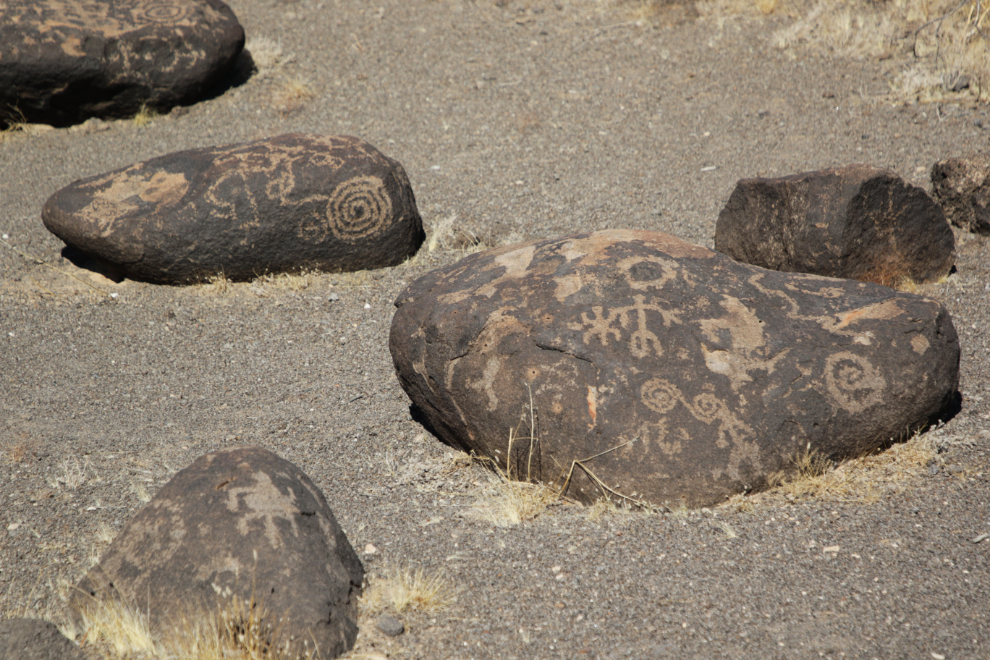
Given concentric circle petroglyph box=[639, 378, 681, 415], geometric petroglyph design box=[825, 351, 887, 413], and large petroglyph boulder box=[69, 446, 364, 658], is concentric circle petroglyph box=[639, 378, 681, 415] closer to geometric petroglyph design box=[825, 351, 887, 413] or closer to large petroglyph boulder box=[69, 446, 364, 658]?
geometric petroglyph design box=[825, 351, 887, 413]

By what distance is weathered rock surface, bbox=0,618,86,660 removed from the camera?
7.77ft

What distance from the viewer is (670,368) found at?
331 centimetres

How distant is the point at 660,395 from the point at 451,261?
3.09 m

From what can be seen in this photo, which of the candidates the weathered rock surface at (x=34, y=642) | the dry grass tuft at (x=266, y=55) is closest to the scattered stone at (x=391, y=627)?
the weathered rock surface at (x=34, y=642)

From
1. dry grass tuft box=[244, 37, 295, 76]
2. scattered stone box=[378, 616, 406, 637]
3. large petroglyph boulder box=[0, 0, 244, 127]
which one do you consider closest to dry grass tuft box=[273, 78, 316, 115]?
dry grass tuft box=[244, 37, 295, 76]

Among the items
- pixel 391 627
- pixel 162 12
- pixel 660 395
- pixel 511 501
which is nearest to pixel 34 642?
pixel 391 627

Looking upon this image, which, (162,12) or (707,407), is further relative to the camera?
(162,12)

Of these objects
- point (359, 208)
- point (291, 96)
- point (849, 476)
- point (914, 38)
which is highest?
point (914, 38)

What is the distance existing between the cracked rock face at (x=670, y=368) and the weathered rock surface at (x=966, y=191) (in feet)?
8.35

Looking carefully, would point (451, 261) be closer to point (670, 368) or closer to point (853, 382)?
point (670, 368)

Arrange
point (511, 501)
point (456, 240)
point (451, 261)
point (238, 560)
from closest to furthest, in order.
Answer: point (238, 560) < point (511, 501) < point (451, 261) < point (456, 240)

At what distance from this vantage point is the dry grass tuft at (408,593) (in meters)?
2.79

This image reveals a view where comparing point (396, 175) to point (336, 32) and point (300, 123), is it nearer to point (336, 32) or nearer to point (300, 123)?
point (300, 123)

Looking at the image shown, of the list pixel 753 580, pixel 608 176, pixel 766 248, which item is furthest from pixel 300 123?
pixel 753 580
